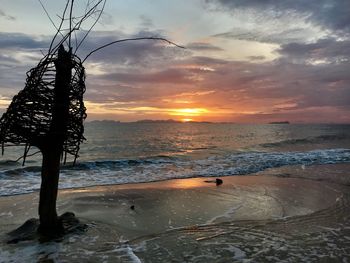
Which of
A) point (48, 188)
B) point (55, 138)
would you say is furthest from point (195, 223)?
point (55, 138)

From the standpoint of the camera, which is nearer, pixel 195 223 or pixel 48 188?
pixel 48 188

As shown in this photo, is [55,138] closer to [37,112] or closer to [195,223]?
[37,112]

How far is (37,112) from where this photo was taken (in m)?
6.02

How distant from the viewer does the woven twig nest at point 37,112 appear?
19.3ft

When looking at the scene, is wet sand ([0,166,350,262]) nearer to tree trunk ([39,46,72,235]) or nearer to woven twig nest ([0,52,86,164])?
tree trunk ([39,46,72,235])

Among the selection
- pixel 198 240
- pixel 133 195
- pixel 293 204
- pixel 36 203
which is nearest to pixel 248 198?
pixel 293 204

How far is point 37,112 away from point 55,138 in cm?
59

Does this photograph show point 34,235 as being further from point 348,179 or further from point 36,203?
point 348,179

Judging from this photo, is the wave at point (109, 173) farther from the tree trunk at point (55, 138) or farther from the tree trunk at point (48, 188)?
the tree trunk at point (55, 138)

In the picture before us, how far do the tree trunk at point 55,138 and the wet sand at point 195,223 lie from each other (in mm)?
695

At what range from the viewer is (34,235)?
6.88 meters

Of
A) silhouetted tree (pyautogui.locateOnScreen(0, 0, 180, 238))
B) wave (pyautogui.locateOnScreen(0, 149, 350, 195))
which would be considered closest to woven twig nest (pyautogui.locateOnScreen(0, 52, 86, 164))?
silhouetted tree (pyautogui.locateOnScreen(0, 0, 180, 238))

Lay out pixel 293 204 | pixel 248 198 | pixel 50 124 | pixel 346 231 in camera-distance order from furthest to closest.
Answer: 1. pixel 248 198
2. pixel 293 204
3. pixel 346 231
4. pixel 50 124

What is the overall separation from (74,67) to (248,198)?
24.3 feet
